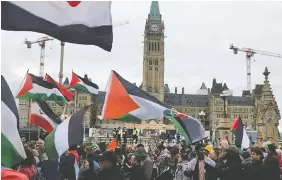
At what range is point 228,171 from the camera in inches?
327

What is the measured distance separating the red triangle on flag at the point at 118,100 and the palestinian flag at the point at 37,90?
29.4 ft

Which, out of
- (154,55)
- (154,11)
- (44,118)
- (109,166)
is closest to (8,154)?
(109,166)

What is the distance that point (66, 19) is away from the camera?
629cm

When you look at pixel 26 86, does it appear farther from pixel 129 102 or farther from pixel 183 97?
pixel 183 97

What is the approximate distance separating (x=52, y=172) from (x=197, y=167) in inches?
115

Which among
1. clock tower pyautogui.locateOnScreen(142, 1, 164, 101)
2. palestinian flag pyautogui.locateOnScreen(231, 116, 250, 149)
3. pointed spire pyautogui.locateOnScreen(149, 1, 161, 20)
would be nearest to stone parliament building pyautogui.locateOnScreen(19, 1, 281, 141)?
clock tower pyautogui.locateOnScreen(142, 1, 164, 101)

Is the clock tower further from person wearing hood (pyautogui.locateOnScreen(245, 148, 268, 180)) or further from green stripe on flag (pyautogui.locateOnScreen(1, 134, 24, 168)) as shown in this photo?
green stripe on flag (pyautogui.locateOnScreen(1, 134, 24, 168))

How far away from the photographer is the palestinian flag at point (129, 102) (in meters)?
10.9

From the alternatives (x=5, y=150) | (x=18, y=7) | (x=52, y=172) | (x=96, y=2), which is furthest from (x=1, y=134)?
(x=52, y=172)

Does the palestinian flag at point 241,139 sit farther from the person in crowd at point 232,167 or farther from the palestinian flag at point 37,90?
the person in crowd at point 232,167

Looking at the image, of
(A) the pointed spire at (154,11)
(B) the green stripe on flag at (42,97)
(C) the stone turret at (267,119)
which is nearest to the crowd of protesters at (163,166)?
(B) the green stripe on flag at (42,97)

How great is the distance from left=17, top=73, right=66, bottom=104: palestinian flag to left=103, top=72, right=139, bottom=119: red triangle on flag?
29.4 ft

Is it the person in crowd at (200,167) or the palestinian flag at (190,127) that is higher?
the palestinian flag at (190,127)

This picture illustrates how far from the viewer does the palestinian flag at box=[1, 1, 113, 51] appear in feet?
18.7
